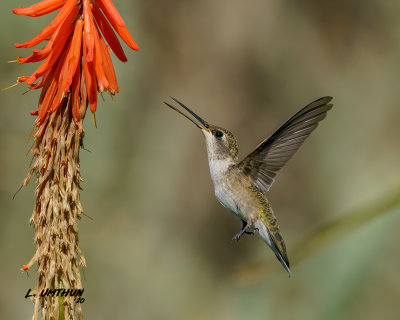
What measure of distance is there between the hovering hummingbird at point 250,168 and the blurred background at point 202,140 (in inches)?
83.3

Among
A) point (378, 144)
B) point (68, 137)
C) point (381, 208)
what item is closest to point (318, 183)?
point (378, 144)

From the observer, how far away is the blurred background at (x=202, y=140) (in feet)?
17.0

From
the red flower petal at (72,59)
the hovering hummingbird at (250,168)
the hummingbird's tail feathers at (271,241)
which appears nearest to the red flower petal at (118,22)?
the red flower petal at (72,59)

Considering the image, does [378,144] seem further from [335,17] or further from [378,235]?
[378,235]

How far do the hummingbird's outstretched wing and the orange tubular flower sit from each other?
91 centimetres

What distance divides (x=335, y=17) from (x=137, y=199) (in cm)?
226

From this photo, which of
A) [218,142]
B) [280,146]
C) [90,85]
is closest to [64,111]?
[90,85]

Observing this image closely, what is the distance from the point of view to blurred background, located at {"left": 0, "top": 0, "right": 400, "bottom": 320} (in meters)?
5.17

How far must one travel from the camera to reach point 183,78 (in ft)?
18.3

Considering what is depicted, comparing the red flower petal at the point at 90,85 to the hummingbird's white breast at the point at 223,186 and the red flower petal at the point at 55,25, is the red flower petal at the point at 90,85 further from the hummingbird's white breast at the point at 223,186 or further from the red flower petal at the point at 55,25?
the hummingbird's white breast at the point at 223,186

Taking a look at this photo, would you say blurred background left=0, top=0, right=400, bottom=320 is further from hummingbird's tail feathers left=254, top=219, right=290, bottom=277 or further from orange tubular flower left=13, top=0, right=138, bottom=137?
orange tubular flower left=13, top=0, right=138, bottom=137

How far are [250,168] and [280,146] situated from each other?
Answer: 20cm

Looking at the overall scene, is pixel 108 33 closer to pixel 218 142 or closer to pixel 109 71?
pixel 109 71

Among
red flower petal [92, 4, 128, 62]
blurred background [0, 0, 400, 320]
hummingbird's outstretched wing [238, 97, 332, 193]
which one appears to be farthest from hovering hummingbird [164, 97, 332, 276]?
blurred background [0, 0, 400, 320]
